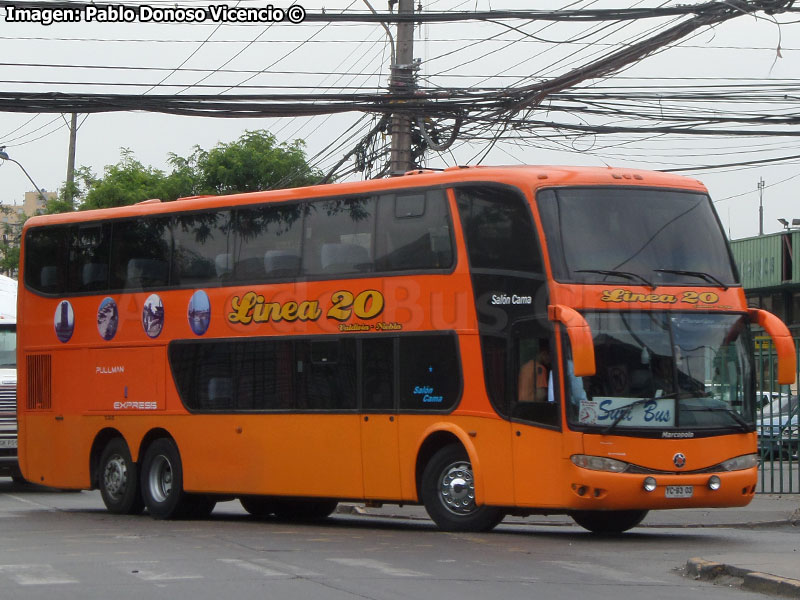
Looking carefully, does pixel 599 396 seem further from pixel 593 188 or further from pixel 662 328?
pixel 593 188

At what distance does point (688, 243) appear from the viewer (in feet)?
44.4

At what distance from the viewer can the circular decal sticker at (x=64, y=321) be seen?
1805cm

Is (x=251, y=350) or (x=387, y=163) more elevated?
(x=387, y=163)

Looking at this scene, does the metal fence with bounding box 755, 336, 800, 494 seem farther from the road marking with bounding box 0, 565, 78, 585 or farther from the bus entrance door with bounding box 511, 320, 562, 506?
the road marking with bounding box 0, 565, 78, 585

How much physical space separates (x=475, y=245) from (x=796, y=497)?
29.2 ft

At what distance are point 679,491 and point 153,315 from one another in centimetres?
743

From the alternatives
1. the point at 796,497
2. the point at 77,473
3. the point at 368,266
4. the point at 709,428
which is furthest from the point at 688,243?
the point at 77,473

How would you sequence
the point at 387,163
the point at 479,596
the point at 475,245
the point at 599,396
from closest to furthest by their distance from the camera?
the point at 479,596 < the point at 599,396 < the point at 475,245 < the point at 387,163

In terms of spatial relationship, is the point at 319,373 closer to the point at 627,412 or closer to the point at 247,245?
the point at 247,245

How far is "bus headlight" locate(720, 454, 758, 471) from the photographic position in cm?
1312

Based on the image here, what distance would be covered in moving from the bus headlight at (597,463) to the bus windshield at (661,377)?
0.97 ft

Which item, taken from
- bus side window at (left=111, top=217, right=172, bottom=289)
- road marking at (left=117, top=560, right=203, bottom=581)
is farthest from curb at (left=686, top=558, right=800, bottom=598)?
bus side window at (left=111, top=217, right=172, bottom=289)

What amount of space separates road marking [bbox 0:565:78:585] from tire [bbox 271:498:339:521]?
22.2ft

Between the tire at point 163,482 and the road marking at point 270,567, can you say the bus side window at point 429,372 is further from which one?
the tire at point 163,482
